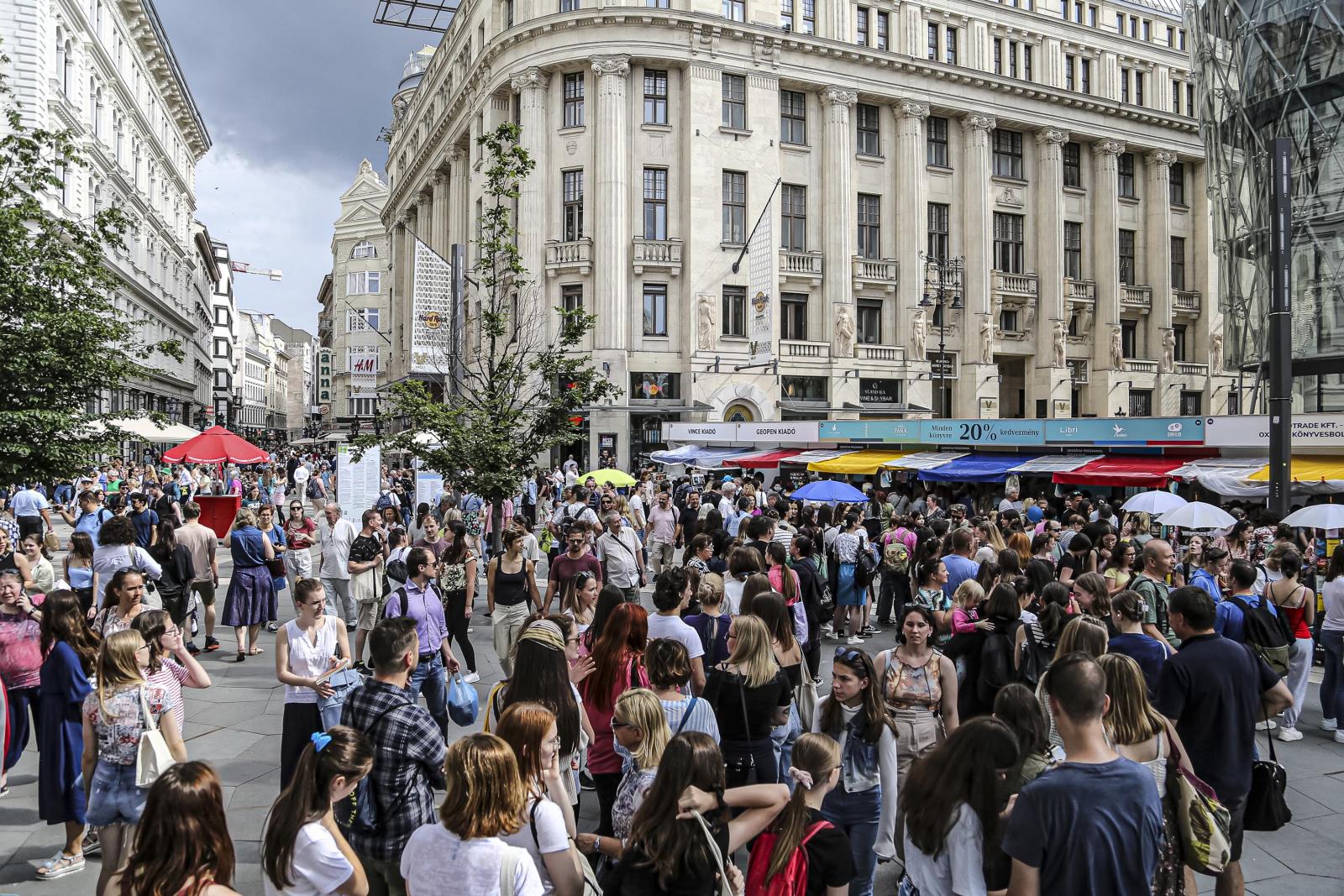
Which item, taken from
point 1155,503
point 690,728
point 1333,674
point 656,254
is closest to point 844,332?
point 656,254

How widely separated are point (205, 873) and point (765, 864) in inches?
78.4

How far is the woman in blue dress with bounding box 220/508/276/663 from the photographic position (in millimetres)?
10734

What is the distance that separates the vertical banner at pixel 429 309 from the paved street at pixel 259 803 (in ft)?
51.4

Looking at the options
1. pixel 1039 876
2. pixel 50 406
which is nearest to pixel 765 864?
pixel 1039 876

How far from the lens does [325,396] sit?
332 ft

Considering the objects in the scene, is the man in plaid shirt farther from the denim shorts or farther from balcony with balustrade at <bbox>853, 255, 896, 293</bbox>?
balcony with balustrade at <bbox>853, 255, 896, 293</bbox>

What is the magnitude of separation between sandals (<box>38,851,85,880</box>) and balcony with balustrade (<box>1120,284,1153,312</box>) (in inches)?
1952

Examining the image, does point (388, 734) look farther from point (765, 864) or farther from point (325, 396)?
point (325, 396)

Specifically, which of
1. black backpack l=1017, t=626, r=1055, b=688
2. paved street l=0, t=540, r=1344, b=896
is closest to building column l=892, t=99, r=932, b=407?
paved street l=0, t=540, r=1344, b=896

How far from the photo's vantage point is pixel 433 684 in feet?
23.4

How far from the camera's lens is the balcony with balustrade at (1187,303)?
157ft

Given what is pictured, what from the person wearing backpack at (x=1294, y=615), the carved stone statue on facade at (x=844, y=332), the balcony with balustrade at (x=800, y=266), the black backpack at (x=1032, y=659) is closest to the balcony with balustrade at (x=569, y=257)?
the balcony with balustrade at (x=800, y=266)

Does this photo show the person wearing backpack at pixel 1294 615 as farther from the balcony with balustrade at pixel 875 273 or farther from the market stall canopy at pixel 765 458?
the balcony with balustrade at pixel 875 273

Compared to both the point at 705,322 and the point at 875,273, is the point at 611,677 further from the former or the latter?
the point at 875,273
